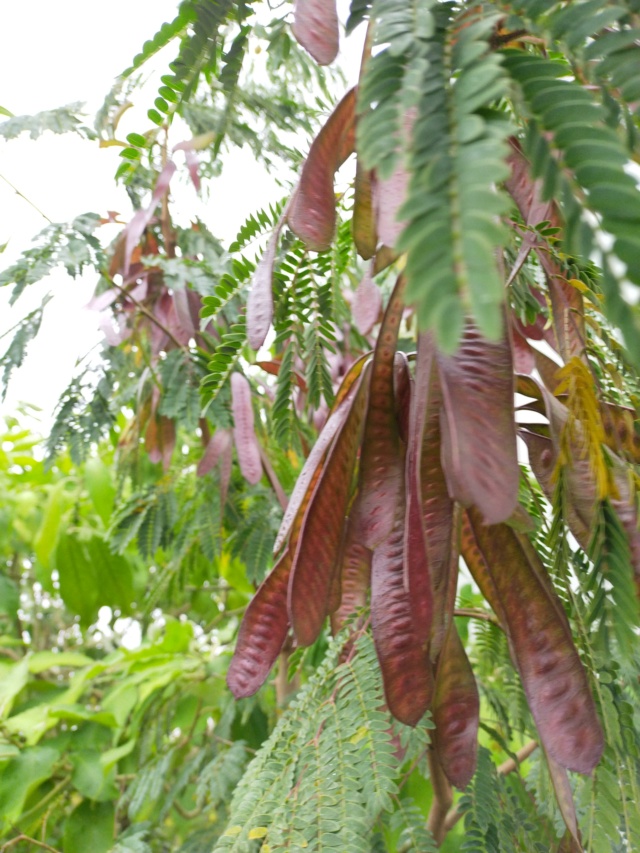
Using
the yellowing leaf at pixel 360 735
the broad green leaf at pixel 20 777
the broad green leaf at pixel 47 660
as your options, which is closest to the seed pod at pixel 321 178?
the yellowing leaf at pixel 360 735

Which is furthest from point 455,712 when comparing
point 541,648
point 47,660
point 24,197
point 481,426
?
point 47,660

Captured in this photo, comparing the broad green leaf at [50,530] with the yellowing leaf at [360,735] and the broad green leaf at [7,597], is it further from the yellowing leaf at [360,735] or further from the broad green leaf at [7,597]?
the yellowing leaf at [360,735]

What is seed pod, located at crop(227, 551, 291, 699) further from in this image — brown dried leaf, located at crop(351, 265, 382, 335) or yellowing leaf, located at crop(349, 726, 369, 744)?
brown dried leaf, located at crop(351, 265, 382, 335)

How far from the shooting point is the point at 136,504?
98 centimetres

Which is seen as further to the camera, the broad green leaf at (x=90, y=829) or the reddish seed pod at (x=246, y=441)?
the broad green leaf at (x=90, y=829)

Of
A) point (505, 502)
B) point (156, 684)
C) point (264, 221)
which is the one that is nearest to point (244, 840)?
point (505, 502)

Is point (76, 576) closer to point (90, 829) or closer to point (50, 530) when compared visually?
point (50, 530)

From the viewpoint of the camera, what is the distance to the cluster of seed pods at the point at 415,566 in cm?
32

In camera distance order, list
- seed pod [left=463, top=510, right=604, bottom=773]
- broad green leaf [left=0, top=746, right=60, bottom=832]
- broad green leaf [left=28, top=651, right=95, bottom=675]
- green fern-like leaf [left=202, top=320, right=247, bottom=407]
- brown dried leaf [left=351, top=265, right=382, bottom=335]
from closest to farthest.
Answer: seed pod [left=463, top=510, right=604, bottom=773]
green fern-like leaf [left=202, top=320, right=247, bottom=407]
brown dried leaf [left=351, top=265, right=382, bottom=335]
broad green leaf [left=0, top=746, right=60, bottom=832]
broad green leaf [left=28, top=651, right=95, bottom=675]

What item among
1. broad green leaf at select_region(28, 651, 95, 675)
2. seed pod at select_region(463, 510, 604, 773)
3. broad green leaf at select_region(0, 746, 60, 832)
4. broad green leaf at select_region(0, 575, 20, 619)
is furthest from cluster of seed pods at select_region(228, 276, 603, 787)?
broad green leaf at select_region(0, 575, 20, 619)

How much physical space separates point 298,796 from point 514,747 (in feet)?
2.79

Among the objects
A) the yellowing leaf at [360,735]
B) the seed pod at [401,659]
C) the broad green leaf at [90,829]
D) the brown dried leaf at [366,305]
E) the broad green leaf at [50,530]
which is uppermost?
the brown dried leaf at [366,305]

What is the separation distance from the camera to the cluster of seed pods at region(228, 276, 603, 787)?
0.32 m

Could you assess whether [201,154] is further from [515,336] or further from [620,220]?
[620,220]
